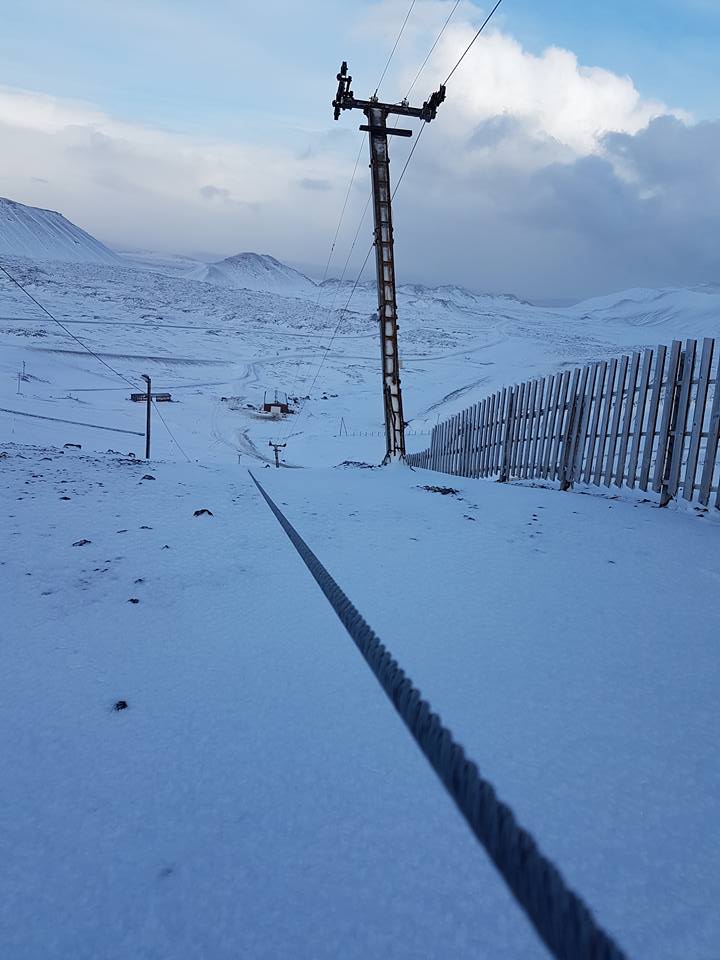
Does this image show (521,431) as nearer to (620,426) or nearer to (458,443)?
(620,426)

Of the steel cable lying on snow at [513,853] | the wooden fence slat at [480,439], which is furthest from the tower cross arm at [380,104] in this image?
the steel cable lying on snow at [513,853]

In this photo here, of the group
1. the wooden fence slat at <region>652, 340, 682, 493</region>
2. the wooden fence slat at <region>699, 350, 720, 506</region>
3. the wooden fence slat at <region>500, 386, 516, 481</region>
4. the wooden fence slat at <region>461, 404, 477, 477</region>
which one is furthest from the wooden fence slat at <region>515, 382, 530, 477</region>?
the wooden fence slat at <region>699, 350, 720, 506</region>

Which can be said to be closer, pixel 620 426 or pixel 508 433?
pixel 620 426

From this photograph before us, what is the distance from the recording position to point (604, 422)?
6363mm

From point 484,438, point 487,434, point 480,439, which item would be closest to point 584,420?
point 487,434

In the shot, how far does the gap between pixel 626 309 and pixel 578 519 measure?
653ft

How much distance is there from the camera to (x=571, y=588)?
311 centimetres

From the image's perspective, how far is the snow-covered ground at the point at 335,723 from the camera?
3.55ft

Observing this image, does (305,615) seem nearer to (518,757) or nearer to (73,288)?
(518,757)

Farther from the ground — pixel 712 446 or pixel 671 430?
pixel 671 430

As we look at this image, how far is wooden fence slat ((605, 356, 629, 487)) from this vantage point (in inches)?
237

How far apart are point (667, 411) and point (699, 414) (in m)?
0.33


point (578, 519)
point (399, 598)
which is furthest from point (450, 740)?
point (578, 519)

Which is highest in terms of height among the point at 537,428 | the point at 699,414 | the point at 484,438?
the point at 699,414
